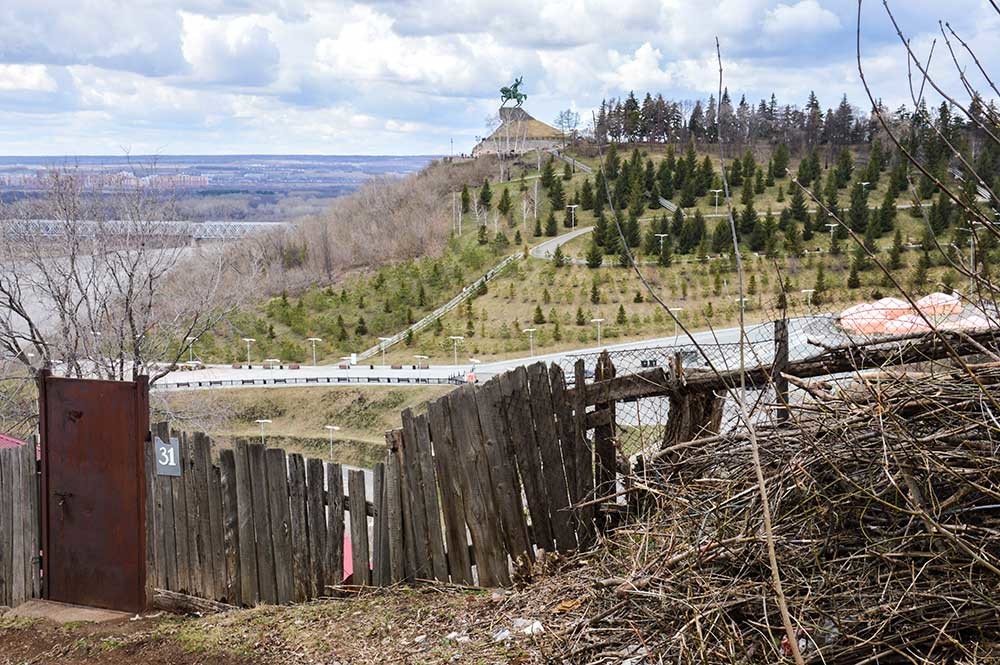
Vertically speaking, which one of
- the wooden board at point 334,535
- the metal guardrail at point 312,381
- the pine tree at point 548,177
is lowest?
the metal guardrail at point 312,381

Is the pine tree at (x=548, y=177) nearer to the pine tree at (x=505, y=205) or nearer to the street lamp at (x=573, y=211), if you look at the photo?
the pine tree at (x=505, y=205)

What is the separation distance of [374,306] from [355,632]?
135ft

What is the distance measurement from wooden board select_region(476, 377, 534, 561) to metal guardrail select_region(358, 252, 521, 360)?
114 feet

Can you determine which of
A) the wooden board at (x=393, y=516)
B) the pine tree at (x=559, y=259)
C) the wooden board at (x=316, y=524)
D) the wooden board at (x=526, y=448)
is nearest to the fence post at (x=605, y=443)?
the wooden board at (x=526, y=448)

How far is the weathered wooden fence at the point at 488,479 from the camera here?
5426mm

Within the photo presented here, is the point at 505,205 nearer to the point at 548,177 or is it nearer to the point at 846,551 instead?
the point at 548,177

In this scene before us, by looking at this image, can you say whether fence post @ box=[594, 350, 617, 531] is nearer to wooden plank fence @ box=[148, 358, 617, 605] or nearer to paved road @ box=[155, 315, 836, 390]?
wooden plank fence @ box=[148, 358, 617, 605]

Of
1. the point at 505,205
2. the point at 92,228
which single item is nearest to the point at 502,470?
the point at 92,228

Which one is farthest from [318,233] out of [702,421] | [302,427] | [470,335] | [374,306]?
[702,421]

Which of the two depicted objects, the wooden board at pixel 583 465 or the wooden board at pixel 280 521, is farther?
the wooden board at pixel 280 521

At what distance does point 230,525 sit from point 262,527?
0.23 meters

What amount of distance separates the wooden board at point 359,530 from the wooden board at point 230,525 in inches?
29.3

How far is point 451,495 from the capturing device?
18.0ft

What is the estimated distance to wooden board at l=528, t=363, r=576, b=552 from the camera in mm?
5500
